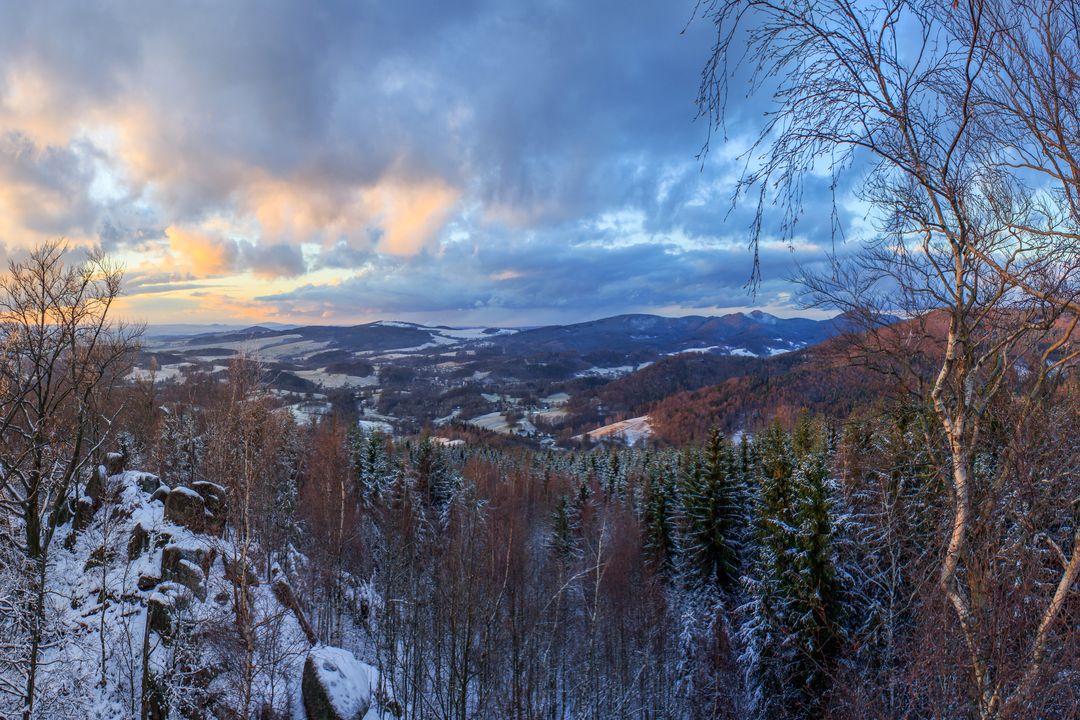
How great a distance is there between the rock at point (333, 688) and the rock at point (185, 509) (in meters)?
6.50

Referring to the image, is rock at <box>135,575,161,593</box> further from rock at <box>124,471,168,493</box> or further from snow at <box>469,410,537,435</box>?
snow at <box>469,410,537,435</box>

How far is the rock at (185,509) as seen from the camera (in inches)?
650

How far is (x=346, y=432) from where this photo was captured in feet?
136

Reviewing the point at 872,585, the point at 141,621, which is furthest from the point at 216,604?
the point at 872,585

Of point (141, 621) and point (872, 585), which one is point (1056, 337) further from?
point (141, 621)

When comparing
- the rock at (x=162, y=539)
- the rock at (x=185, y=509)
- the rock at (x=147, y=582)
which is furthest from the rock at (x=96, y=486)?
the rock at (x=147, y=582)

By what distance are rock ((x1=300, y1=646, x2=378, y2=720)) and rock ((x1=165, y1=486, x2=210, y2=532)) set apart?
21.3 ft

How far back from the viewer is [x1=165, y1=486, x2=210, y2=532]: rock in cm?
1650

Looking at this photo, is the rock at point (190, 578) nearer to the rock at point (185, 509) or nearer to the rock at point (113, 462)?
the rock at point (185, 509)

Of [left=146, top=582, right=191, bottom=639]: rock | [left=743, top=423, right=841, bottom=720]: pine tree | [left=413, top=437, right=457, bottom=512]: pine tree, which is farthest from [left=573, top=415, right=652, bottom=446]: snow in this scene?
[left=146, top=582, right=191, bottom=639]: rock

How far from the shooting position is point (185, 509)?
16781 millimetres

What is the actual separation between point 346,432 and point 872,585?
124ft

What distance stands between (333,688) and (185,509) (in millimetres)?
8486

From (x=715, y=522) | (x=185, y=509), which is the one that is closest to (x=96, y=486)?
(x=185, y=509)
